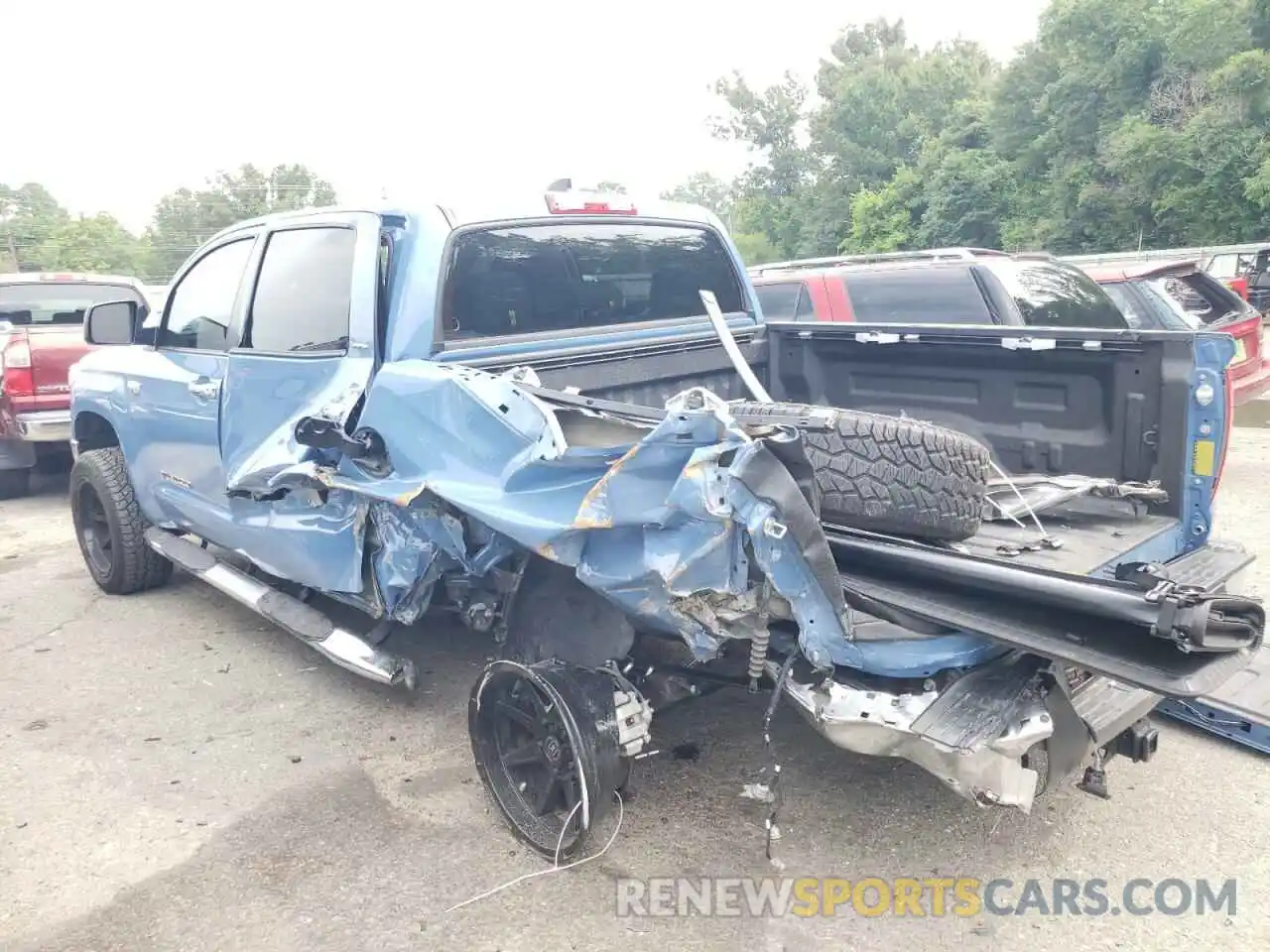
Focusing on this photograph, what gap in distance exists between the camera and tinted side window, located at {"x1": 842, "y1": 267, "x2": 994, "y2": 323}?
20.3 ft

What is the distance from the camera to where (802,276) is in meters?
7.12

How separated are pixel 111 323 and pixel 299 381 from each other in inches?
Result: 72.8

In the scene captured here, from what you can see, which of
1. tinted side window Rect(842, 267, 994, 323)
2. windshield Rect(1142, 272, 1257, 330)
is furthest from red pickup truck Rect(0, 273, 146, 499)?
windshield Rect(1142, 272, 1257, 330)

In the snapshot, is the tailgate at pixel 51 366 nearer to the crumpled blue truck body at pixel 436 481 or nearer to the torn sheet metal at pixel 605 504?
the crumpled blue truck body at pixel 436 481

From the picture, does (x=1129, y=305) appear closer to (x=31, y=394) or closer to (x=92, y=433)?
(x=92, y=433)

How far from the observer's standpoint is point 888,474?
2.57m

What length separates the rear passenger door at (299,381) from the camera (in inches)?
136

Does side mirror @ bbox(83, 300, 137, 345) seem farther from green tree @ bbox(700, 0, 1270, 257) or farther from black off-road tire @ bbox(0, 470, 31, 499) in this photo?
green tree @ bbox(700, 0, 1270, 257)

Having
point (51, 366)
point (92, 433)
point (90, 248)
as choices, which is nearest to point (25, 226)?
point (90, 248)

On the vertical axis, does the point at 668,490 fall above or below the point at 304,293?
below

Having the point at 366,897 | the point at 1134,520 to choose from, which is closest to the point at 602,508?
the point at 366,897

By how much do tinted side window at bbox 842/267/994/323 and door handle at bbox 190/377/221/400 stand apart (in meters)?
3.81

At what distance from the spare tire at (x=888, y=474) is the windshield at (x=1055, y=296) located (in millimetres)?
3978

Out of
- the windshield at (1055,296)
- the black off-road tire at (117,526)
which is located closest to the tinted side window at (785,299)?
the windshield at (1055,296)
